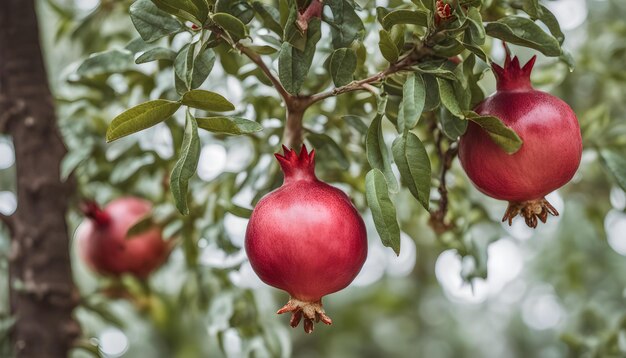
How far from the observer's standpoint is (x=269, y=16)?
0.60m

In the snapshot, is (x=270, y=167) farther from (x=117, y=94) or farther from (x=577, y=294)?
(x=577, y=294)

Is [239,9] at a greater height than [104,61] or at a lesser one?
greater

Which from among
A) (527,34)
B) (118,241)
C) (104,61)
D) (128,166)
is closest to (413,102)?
(527,34)

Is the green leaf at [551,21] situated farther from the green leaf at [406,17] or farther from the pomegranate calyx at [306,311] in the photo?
the pomegranate calyx at [306,311]

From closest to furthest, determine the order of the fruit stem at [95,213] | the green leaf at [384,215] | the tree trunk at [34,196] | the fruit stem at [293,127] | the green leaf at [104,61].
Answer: the green leaf at [384,215] → the fruit stem at [293,127] → the green leaf at [104,61] → the tree trunk at [34,196] → the fruit stem at [95,213]

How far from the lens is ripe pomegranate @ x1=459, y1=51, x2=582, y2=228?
21.2 inches

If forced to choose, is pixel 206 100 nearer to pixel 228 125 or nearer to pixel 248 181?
pixel 228 125

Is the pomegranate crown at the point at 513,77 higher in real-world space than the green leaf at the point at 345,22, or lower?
lower

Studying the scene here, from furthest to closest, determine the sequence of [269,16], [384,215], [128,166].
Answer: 1. [128,166]
2. [269,16]
3. [384,215]

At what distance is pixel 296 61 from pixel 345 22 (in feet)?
0.16

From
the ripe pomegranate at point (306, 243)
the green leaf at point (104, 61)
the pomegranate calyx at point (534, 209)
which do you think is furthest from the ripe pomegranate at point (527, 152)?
the green leaf at point (104, 61)

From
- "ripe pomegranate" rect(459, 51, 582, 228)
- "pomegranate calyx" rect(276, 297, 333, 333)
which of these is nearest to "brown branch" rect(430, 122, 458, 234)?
"ripe pomegranate" rect(459, 51, 582, 228)

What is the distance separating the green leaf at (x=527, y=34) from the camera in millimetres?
530

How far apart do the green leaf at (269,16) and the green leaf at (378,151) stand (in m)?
0.12
